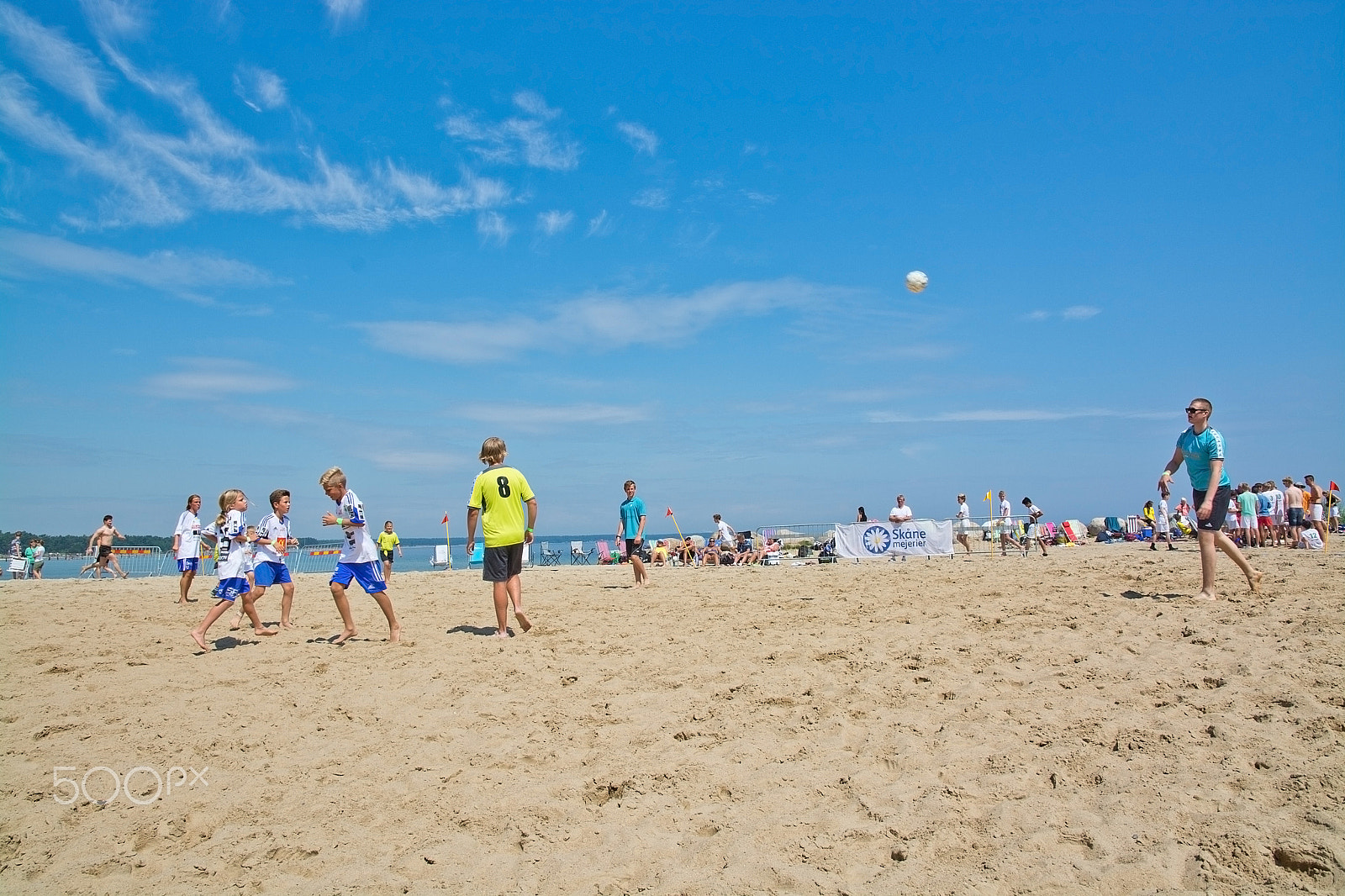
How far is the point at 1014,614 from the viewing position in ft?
21.1

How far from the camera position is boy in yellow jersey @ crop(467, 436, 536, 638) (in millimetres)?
6797

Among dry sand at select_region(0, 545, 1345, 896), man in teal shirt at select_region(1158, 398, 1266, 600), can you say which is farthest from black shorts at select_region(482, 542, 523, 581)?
man in teal shirt at select_region(1158, 398, 1266, 600)

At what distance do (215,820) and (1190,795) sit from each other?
400 cm

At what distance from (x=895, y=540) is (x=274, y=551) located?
15.1m

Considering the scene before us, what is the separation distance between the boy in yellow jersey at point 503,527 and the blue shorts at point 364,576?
0.91 meters

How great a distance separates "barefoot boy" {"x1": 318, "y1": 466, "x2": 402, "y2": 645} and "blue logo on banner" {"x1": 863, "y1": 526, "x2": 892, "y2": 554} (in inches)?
576

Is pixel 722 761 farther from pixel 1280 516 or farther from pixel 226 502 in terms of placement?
pixel 1280 516

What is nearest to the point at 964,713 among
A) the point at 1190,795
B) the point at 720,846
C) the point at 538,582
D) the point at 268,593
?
the point at 1190,795

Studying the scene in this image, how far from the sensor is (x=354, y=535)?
23.6ft

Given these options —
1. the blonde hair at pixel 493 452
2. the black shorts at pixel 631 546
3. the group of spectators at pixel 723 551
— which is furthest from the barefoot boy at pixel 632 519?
the group of spectators at pixel 723 551

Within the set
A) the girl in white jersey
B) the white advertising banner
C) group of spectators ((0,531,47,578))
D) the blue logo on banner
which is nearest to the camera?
the girl in white jersey

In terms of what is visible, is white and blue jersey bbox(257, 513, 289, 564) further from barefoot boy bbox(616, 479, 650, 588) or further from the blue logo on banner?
the blue logo on banner

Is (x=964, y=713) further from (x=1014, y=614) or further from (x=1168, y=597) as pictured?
(x=1168, y=597)

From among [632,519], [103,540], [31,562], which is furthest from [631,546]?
[31,562]
